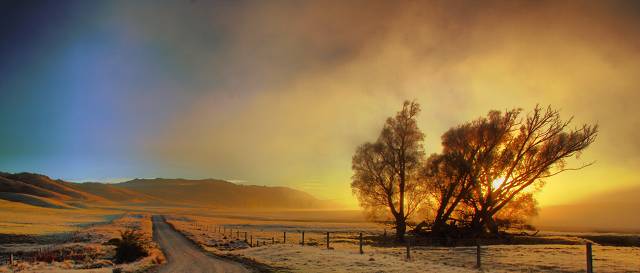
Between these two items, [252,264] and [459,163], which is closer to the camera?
[252,264]

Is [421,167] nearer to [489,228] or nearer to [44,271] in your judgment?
[489,228]

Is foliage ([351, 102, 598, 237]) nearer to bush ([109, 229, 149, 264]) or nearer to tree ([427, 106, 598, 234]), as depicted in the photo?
tree ([427, 106, 598, 234])

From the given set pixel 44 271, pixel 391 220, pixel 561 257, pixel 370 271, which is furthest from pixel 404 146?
pixel 44 271

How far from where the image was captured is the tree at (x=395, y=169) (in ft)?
158

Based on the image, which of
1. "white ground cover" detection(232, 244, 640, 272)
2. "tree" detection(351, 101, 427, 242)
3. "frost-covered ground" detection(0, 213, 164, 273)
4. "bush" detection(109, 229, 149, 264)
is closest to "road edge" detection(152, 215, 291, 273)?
"white ground cover" detection(232, 244, 640, 272)

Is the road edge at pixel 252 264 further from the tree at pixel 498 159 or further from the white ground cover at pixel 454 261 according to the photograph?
the tree at pixel 498 159

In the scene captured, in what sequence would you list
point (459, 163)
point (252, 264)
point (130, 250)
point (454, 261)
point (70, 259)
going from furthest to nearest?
1. point (459, 163)
2. point (70, 259)
3. point (130, 250)
4. point (454, 261)
5. point (252, 264)

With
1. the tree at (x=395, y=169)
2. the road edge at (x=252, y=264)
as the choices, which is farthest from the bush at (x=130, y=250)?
the tree at (x=395, y=169)

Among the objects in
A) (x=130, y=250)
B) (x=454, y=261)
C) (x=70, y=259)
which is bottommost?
(x=70, y=259)

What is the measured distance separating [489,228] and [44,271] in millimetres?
40779

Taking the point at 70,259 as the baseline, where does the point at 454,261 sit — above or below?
above

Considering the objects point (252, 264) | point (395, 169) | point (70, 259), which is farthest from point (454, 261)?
point (70, 259)

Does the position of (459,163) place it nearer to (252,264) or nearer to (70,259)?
(252,264)

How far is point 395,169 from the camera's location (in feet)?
159
